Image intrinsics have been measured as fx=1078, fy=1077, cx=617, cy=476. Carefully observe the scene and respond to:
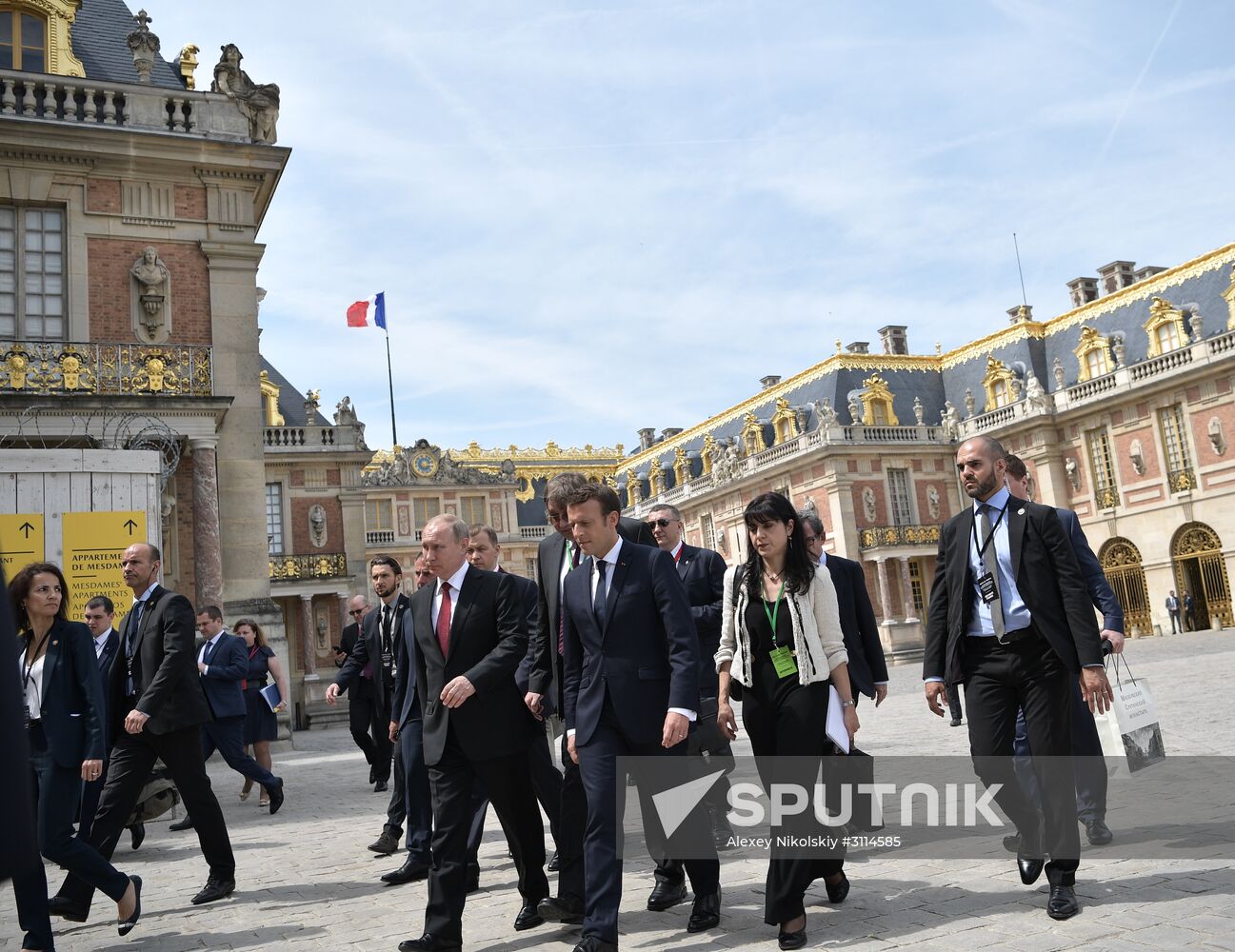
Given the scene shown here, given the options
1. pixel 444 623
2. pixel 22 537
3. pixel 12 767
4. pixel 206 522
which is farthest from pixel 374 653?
pixel 206 522

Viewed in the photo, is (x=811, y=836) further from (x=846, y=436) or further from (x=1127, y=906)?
(x=846, y=436)

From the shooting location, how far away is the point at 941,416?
44531mm

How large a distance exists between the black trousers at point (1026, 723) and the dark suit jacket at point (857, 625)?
20.1 inches

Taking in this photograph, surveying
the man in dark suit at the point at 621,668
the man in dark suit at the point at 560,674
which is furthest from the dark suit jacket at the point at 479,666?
the man in dark suit at the point at 621,668

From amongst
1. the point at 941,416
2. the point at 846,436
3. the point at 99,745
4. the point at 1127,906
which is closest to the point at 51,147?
the point at 99,745

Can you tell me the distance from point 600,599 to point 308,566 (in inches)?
1142

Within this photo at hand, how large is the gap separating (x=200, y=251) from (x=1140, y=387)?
98.7 ft

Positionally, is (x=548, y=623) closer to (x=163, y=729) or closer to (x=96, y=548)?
(x=163, y=729)

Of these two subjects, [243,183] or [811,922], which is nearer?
[811,922]

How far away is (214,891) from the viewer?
18.5ft

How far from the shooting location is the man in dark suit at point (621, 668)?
4.24 m

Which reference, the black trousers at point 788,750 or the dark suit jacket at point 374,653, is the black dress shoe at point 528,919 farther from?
the dark suit jacket at point 374,653

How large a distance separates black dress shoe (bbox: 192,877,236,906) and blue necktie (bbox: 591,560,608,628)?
2.79m

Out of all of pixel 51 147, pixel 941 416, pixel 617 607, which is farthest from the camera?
pixel 941 416
